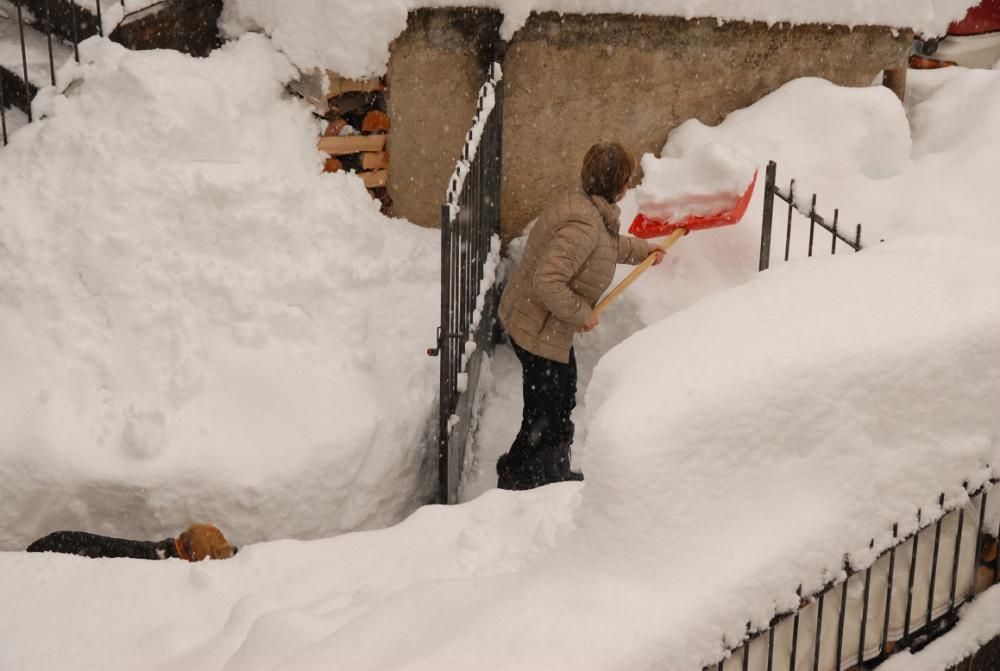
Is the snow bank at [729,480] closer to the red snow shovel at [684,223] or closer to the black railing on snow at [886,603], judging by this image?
the black railing on snow at [886,603]

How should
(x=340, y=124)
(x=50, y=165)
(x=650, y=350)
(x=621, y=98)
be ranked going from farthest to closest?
(x=621, y=98), (x=340, y=124), (x=50, y=165), (x=650, y=350)

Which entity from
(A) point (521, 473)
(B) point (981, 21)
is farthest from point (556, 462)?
(B) point (981, 21)

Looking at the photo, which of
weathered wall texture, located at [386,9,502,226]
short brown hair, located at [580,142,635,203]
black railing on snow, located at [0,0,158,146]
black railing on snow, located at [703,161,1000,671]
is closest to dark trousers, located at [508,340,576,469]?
short brown hair, located at [580,142,635,203]

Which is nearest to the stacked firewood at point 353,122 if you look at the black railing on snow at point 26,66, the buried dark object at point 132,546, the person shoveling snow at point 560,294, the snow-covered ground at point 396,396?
the snow-covered ground at point 396,396

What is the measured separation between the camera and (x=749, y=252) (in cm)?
556

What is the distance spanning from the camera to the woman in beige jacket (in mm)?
4516

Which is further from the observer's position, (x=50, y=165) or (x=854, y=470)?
(x=50, y=165)

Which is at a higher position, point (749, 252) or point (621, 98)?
point (621, 98)

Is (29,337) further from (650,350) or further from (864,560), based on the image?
(864,560)

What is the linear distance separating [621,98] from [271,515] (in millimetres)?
2894

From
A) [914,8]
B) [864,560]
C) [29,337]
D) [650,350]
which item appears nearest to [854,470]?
[864,560]

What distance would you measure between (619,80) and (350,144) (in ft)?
4.78

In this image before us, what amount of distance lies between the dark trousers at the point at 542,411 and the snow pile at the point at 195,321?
43 centimetres

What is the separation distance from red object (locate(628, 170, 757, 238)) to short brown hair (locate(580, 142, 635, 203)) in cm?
77
